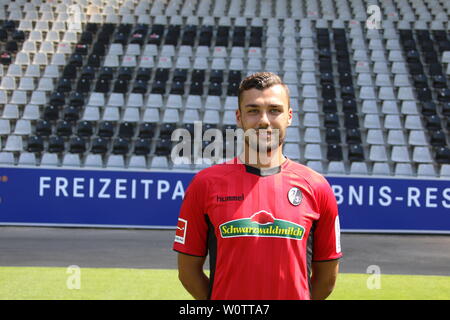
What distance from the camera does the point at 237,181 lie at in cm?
241

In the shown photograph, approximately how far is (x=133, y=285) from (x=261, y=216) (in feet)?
19.2

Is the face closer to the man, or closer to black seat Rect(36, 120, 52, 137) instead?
the man

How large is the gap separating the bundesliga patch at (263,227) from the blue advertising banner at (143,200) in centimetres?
1010

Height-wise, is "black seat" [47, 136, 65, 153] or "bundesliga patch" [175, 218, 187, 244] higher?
"black seat" [47, 136, 65, 153]

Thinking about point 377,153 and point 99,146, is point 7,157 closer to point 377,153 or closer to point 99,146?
point 99,146

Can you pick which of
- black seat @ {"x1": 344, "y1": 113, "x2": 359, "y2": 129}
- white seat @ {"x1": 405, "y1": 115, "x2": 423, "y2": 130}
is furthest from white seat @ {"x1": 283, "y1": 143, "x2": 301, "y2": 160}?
white seat @ {"x1": 405, "y1": 115, "x2": 423, "y2": 130}

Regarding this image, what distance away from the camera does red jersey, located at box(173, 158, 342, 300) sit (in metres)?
2.31

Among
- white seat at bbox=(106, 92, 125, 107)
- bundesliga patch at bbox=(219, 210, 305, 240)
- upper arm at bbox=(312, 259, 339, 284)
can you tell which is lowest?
upper arm at bbox=(312, 259, 339, 284)

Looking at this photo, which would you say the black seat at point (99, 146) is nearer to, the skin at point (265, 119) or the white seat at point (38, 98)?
the white seat at point (38, 98)

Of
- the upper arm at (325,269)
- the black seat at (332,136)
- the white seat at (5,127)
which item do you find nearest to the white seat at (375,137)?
the black seat at (332,136)

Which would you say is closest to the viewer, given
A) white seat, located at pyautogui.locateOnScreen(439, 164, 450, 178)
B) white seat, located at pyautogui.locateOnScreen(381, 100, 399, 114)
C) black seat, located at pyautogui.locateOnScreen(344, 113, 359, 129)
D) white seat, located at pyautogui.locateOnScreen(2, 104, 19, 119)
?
white seat, located at pyautogui.locateOnScreen(439, 164, 450, 178)

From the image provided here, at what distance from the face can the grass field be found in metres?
5.07

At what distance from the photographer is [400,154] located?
14969mm

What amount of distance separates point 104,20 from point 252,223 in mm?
19149
